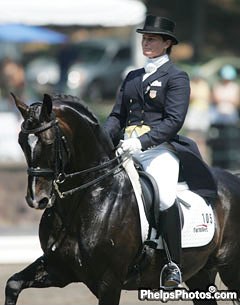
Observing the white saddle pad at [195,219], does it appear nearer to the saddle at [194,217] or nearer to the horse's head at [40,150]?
the saddle at [194,217]

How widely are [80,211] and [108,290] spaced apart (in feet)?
1.90

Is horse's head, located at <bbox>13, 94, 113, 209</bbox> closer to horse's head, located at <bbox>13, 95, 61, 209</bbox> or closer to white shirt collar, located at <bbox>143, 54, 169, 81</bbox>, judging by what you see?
horse's head, located at <bbox>13, 95, 61, 209</bbox>

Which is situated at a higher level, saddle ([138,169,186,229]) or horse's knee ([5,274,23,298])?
saddle ([138,169,186,229])

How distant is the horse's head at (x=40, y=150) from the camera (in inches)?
279

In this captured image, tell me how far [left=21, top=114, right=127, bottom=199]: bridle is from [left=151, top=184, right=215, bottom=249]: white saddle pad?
0.69 m

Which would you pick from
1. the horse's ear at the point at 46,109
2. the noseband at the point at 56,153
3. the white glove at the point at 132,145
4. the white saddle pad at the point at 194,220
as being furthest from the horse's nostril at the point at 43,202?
the white saddle pad at the point at 194,220

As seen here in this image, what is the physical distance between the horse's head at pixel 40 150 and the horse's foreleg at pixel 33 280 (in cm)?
62

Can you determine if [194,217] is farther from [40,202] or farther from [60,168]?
[40,202]

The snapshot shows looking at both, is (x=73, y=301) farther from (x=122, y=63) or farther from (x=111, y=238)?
(x=122, y=63)

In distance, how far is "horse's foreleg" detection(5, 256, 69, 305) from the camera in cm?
740

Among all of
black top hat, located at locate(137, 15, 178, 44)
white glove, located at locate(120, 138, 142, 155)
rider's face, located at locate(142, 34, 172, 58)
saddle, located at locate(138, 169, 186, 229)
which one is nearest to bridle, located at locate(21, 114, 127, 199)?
white glove, located at locate(120, 138, 142, 155)

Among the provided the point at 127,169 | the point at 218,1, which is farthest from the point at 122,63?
the point at 127,169

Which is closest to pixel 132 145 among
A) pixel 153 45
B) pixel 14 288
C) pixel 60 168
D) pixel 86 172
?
pixel 86 172

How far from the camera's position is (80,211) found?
7535 mm
